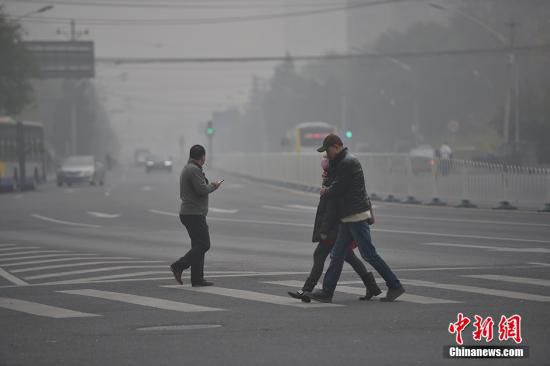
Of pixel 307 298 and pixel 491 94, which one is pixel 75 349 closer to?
pixel 307 298

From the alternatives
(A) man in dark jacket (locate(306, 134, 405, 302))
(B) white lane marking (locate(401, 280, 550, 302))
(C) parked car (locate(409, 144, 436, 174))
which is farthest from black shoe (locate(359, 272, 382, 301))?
(C) parked car (locate(409, 144, 436, 174))

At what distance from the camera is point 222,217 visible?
101 ft

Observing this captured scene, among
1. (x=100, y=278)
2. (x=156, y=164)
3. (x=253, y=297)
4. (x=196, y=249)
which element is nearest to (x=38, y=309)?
(x=253, y=297)

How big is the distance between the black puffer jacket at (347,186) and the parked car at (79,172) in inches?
1987

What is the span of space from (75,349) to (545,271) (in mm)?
7435

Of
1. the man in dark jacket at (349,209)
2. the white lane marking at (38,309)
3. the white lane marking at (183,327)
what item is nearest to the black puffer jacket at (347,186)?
the man in dark jacket at (349,209)

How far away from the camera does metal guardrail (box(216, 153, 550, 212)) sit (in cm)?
2942

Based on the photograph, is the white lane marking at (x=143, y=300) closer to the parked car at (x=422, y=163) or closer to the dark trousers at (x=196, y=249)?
the dark trousers at (x=196, y=249)

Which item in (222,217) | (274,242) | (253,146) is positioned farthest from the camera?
(253,146)

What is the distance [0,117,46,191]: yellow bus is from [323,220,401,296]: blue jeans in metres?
41.6

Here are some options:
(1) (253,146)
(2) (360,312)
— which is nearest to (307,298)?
→ (2) (360,312)

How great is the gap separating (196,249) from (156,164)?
270 ft

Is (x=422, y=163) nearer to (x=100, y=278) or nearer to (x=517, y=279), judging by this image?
(x=100, y=278)

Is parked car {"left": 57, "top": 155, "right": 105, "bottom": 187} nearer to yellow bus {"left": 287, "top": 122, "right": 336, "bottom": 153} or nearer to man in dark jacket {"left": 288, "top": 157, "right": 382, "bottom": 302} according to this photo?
yellow bus {"left": 287, "top": 122, "right": 336, "bottom": 153}
